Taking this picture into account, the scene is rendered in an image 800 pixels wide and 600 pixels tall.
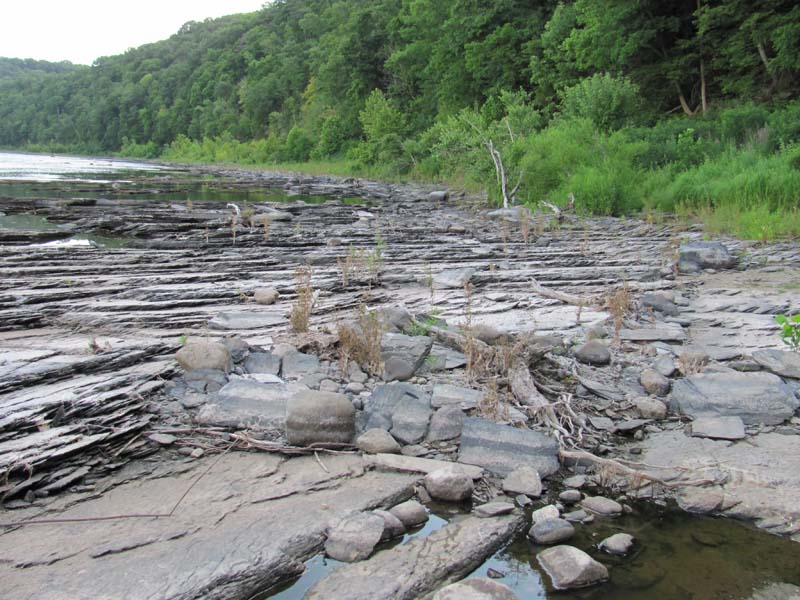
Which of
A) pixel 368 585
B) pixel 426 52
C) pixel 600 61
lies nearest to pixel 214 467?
pixel 368 585

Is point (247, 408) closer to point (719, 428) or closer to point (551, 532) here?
point (551, 532)

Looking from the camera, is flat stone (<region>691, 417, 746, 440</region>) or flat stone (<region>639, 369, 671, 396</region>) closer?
flat stone (<region>691, 417, 746, 440</region>)

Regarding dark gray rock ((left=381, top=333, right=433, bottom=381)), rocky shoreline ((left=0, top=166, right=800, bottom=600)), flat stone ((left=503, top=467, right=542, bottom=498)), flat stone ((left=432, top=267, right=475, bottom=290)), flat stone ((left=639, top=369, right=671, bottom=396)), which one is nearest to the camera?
rocky shoreline ((left=0, top=166, right=800, bottom=600))

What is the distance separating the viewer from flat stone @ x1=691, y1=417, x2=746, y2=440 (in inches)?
171

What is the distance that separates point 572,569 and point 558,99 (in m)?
32.4

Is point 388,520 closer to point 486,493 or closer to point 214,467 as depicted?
point 486,493

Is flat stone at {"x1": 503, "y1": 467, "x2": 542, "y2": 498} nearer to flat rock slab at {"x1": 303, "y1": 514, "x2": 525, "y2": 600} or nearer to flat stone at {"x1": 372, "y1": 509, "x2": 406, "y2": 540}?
flat rock slab at {"x1": 303, "y1": 514, "x2": 525, "y2": 600}

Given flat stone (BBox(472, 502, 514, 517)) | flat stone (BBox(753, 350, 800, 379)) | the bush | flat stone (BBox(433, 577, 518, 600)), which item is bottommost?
flat stone (BBox(472, 502, 514, 517))

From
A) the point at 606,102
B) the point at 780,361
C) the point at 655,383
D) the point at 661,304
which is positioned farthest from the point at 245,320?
the point at 606,102

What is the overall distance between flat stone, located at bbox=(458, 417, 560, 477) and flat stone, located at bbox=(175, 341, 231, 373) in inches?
79.9

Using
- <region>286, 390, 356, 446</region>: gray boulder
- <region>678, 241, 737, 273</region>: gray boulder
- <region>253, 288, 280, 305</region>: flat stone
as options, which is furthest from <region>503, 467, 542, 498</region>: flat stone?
<region>678, 241, 737, 273</region>: gray boulder

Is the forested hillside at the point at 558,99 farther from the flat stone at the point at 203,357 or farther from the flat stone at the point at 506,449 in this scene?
the flat stone at the point at 203,357

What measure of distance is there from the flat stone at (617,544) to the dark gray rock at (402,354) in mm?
2221

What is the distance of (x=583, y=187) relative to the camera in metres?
16.6
